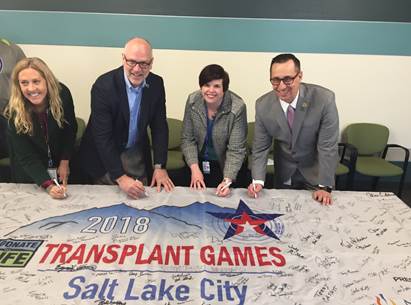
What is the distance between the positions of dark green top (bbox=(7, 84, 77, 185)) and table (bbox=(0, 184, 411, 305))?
13 centimetres

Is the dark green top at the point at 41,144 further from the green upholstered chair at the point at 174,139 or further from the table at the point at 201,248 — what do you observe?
the green upholstered chair at the point at 174,139

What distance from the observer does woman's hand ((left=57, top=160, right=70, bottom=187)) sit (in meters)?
2.37

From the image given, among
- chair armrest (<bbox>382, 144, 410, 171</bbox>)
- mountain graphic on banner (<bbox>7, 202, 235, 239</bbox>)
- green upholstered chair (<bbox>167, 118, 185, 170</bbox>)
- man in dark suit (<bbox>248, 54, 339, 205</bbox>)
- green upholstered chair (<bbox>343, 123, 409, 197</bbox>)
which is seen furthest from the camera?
green upholstered chair (<bbox>343, 123, 409, 197</bbox>)

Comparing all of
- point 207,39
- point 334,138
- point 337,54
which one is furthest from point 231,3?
point 334,138

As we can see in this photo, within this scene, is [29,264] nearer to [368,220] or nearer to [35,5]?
[368,220]

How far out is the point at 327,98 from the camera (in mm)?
2207

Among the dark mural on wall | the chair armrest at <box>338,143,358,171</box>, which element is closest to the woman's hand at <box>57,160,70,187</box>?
the dark mural on wall

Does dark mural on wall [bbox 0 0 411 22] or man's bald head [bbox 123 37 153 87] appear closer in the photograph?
man's bald head [bbox 123 37 153 87]

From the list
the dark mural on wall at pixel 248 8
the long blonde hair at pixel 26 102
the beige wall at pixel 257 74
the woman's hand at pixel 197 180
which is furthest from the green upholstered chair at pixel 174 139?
the long blonde hair at pixel 26 102

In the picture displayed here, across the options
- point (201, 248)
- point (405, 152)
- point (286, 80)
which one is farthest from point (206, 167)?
point (405, 152)

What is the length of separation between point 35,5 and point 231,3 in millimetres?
1964

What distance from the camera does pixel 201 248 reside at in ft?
5.53

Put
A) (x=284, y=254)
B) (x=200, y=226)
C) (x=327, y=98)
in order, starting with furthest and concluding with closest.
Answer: (x=327, y=98)
(x=200, y=226)
(x=284, y=254)

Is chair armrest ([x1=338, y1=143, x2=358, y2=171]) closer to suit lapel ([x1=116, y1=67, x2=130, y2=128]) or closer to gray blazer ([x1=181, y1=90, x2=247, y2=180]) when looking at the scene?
gray blazer ([x1=181, y1=90, x2=247, y2=180])
